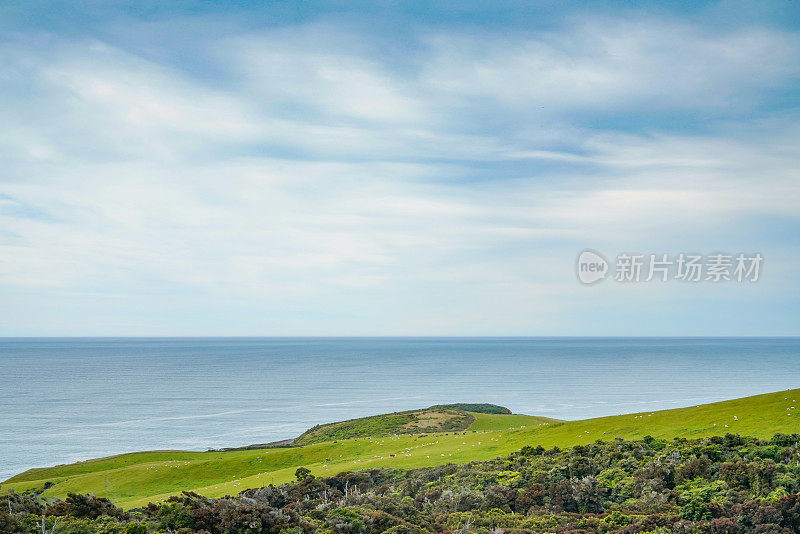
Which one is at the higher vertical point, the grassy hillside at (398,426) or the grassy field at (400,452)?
the grassy field at (400,452)

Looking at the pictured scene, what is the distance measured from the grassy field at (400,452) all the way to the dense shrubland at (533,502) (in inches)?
281

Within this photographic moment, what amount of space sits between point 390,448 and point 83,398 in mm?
137106

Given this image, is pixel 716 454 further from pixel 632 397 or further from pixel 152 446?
pixel 632 397

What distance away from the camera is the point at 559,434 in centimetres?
4056

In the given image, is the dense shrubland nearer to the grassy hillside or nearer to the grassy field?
the grassy field

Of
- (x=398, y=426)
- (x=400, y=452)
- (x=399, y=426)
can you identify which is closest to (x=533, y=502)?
(x=400, y=452)

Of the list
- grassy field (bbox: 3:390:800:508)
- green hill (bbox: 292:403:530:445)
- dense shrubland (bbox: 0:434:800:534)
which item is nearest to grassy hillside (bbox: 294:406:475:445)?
green hill (bbox: 292:403:530:445)

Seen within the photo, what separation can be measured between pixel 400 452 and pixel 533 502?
25.0 m

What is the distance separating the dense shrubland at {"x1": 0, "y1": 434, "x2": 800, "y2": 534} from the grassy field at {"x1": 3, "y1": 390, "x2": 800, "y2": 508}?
713 centimetres

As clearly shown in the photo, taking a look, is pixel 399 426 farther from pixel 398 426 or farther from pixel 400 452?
pixel 400 452

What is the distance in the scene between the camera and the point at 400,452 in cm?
4566

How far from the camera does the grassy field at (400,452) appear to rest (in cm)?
3409

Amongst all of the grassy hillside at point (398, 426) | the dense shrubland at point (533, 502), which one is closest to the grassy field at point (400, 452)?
the dense shrubland at point (533, 502)

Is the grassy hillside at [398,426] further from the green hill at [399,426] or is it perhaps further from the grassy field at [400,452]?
the grassy field at [400,452]
